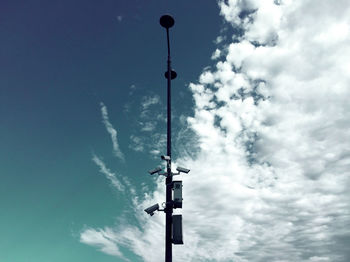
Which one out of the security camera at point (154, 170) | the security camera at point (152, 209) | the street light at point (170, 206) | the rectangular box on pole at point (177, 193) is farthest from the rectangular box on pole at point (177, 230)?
the security camera at point (154, 170)

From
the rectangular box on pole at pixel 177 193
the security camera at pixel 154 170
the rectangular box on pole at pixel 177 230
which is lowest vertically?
the rectangular box on pole at pixel 177 230

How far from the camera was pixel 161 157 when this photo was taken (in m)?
9.05

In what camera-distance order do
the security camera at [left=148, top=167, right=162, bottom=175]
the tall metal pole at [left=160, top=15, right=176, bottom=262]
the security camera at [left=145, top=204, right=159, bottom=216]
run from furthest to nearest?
the security camera at [left=148, top=167, right=162, bottom=175] → the security camera at [left=145, top=204, right=159, bottom=216] → the tall metal pole at [left=160, top=15, right=176, bottom=262]

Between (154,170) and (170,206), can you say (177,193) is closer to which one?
(170,206)

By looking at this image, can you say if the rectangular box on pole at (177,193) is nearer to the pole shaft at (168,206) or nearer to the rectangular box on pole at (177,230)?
the pole shaft at (168,206)

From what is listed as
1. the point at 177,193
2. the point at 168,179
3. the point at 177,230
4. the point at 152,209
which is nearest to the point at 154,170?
the point at 168,179

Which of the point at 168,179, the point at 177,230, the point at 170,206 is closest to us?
the point at 177,230

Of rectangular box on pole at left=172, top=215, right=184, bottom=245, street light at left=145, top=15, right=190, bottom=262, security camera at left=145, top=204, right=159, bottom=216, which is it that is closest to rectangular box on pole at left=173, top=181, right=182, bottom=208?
street light at left=145, top=15, right=190, bottom=262

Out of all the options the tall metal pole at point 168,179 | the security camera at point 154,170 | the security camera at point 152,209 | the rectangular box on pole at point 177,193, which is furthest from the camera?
the security camera at point 154,170

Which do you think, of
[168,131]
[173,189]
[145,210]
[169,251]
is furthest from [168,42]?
[169,251]

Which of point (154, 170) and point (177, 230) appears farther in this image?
point (154, 170)

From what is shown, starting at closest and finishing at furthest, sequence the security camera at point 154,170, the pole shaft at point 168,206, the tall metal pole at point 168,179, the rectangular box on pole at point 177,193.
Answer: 1. the pole shaft at point 168,206
2. the tall metal pole at point 168,179
3. the rectangular box on pole at point 177,193
4. the security camera at point 154,170

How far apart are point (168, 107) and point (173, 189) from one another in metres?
3.03

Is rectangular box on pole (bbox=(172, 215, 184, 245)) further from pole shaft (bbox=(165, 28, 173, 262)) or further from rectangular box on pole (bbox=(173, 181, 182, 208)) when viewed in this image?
rectangular box on pole (bbox=(173, 181, 182, 208))
